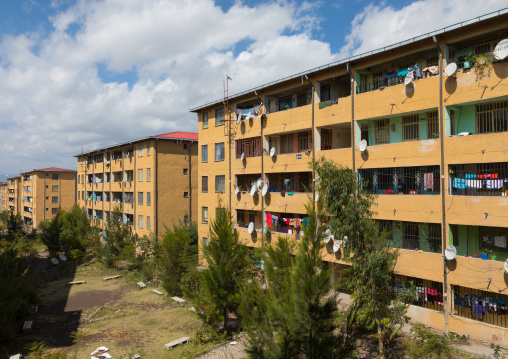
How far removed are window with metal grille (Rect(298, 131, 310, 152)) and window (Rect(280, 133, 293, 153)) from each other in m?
0.92

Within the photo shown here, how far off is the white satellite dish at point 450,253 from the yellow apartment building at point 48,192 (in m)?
74.3

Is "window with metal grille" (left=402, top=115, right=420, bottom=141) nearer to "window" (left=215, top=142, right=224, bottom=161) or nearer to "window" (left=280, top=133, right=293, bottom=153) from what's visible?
"window" (left=280, top=133, right=293, bottom=153)

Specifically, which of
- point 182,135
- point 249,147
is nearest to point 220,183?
point 249,147

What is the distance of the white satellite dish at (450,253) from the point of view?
16797mm

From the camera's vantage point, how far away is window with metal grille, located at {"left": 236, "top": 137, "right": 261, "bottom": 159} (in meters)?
28.9

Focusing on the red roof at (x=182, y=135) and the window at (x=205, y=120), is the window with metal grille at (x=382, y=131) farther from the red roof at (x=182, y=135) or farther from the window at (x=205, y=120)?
the red roof at (x=182, y=135)

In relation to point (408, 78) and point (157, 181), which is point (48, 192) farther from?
point (408, 78)

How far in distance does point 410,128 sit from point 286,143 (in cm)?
1006

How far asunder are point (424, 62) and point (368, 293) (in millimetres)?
13927

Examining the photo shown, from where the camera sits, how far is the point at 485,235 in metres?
17.5

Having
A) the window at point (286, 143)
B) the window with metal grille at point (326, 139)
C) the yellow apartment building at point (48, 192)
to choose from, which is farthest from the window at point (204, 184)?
the yellow apartment building at point (48, 192)

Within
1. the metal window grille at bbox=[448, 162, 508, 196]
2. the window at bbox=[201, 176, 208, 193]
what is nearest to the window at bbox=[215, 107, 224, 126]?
the window at bbox=[201, 176, 208, 193]

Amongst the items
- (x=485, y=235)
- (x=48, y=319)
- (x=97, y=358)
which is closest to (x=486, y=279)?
(x=485, y=235)

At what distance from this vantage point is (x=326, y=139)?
25.2 m
